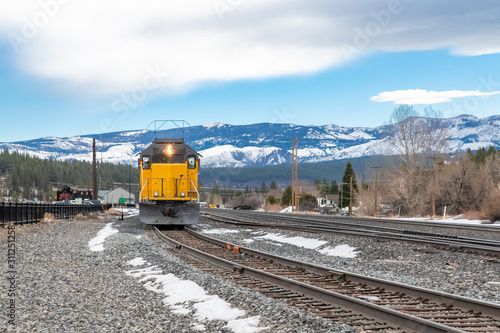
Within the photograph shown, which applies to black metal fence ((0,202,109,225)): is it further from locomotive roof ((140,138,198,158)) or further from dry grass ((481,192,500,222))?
dry grass ((481,192,500,222))

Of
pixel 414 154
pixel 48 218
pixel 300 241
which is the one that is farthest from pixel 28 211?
pixel 414 154

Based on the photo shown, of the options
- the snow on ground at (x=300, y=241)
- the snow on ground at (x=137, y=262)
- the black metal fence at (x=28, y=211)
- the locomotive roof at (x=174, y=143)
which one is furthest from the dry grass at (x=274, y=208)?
the snow on ground at (x=137, y=262)

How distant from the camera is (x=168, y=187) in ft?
Result: 75.7

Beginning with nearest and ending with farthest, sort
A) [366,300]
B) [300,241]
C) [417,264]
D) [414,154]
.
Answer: [366,300], [417,264], [300,241], [414,154]

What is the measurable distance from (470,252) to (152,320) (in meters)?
10.2

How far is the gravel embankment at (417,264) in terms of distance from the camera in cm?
891

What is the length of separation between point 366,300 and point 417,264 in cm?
509

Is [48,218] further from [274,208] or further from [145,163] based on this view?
[274,208]

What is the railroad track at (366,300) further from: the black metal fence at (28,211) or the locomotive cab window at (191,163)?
the black metal fence at (28,211)

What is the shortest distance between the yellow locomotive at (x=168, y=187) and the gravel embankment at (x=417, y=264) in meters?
6.76

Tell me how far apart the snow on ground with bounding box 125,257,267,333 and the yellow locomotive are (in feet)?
41.8

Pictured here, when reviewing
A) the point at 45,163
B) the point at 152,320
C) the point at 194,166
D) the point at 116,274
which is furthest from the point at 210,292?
the point at 45,163

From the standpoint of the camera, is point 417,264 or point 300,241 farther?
point 300,241

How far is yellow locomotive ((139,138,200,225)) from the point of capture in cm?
2289
